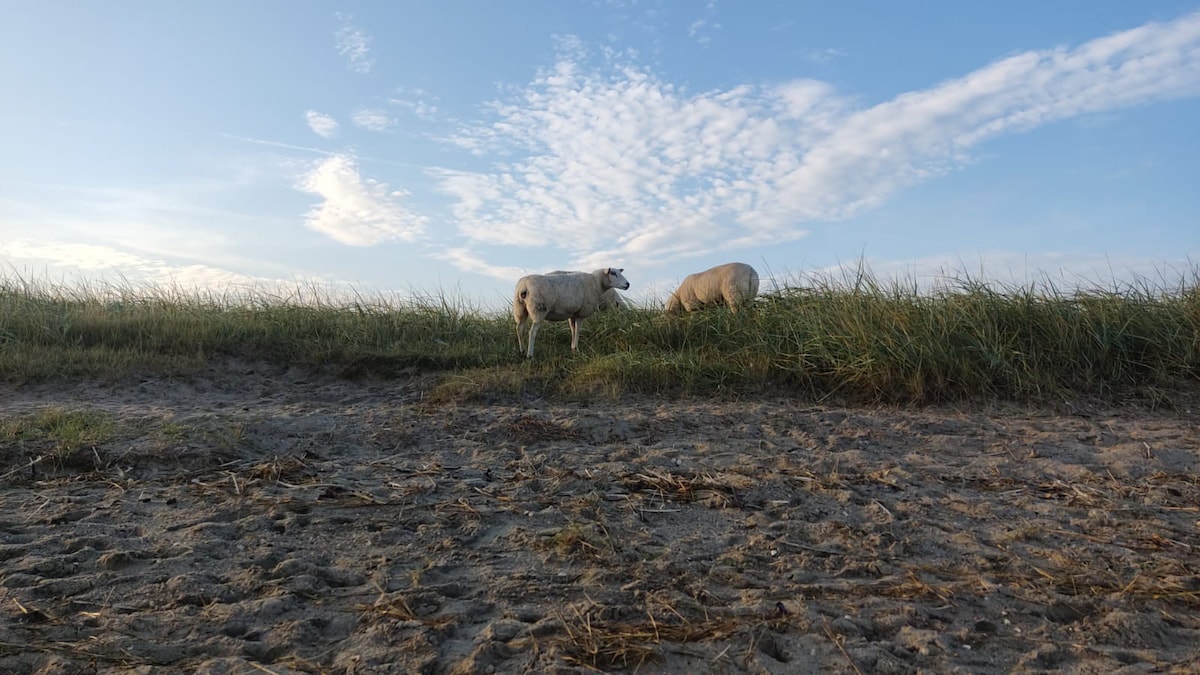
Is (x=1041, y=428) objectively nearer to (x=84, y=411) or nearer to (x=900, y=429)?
(x=900, y=429)

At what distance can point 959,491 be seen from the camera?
11.2 feet

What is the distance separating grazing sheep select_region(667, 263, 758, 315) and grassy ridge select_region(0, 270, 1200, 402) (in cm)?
29

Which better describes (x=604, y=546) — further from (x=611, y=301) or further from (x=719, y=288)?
(x=611, y=301)

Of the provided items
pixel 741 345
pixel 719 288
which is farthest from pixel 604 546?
pixel 719 288

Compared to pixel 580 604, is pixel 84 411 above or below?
above

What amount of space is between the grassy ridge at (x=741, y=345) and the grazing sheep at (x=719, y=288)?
0.29m

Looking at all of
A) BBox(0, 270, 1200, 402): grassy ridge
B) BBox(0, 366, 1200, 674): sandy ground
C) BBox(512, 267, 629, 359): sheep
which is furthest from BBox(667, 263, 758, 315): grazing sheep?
BBox(0, 366, 1200, 674): sandy ground

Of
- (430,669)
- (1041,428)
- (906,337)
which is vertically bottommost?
(430,669)

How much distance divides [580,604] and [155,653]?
1158 mm

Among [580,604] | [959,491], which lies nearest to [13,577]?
[580,604]

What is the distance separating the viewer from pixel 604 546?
2654 millimetres

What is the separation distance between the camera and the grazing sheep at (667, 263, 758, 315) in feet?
26.1

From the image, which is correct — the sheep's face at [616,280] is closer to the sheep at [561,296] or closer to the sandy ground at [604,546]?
the sheep at [561,296]

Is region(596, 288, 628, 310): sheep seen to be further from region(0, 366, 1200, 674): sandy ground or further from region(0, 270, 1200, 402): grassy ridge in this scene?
region(0, 366, 1200, 674): sandy ground
